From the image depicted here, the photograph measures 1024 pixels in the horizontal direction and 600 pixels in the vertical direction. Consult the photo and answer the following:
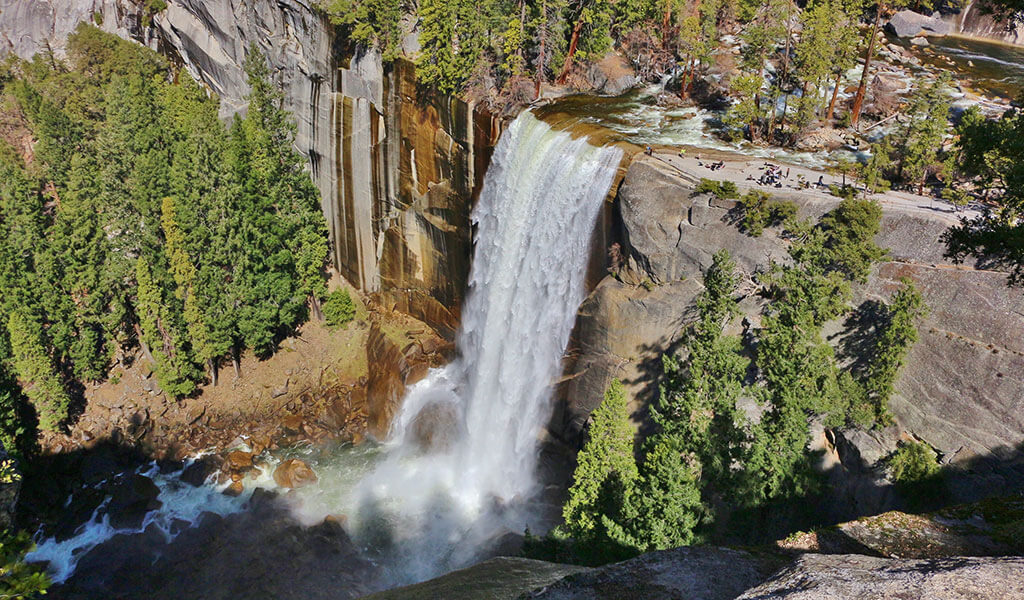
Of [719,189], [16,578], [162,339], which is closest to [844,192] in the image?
[719,189]

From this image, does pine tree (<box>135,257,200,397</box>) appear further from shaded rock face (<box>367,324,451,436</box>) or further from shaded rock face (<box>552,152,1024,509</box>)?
shaded rock face (<box>552,152,1024,509</box>)

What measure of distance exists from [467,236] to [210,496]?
75.5ft

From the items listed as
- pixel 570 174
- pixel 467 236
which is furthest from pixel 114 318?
pixel 570 174

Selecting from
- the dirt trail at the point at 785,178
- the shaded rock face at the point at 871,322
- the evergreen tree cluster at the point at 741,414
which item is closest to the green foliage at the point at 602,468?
the evergreen tree cluster at the point at 741,414

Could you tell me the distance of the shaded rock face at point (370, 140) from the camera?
148ft

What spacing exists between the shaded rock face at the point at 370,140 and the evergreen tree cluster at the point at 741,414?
21.1 metres

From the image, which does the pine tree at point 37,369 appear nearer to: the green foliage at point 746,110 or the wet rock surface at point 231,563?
the wet rock surface at point 231,563

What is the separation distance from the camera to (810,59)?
122 ft

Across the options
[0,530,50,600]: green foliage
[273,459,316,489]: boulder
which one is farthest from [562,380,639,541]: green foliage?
[273,459,316,489]: boulder

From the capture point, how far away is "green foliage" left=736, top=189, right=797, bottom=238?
29266 millimetres

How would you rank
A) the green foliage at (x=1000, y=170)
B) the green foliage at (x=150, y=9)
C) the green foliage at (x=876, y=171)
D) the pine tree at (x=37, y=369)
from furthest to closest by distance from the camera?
the green foliage at (x=150, y=9)
the pine tree at (x=37, y=369)
the green foliage at (x=876, y=171)
the green foliage at (x=1000, y=170)

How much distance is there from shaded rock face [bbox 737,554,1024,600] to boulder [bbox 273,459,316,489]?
3650cm

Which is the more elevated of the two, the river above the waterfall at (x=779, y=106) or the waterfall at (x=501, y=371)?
the river above the waterfall at (x=779, y=106)

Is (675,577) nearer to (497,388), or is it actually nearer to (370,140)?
(497,388)
